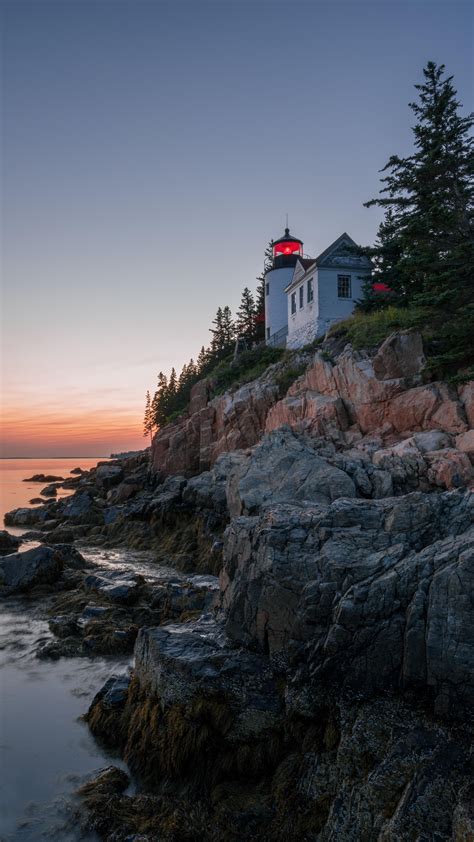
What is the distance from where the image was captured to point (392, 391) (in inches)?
734

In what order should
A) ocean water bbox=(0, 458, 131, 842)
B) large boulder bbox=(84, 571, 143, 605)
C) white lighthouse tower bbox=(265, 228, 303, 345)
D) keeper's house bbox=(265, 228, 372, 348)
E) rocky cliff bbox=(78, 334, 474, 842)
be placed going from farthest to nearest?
1. white lighthouse tower bbox=(265, 228, 303, 345)
2. keeper's house bbox=(265, 228, 372, 348)
3. large boulder bbox=(84, 571, 143, 605)
4. ocean water bbox=(0, 458, 131, 842)
5. rocky cliff bbox=(78, 334, 474, 842)

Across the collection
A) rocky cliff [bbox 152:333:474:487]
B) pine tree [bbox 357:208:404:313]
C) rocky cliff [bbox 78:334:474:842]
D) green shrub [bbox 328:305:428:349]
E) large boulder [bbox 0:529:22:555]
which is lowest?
large boulder [bbox 0:529:22:555]

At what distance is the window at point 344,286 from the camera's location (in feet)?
108

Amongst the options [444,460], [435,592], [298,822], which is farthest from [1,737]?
[444,460]

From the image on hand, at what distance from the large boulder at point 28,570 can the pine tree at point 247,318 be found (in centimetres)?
3949

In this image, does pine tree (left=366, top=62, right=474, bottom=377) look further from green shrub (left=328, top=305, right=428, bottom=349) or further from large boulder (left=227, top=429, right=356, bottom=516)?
large boulder (left=227, top=429, right=356, bottom=516)

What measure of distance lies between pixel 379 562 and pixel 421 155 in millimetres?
18705

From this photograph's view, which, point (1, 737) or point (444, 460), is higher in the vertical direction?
point (444, 460)

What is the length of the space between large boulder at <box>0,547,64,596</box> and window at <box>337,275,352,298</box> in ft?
82.6

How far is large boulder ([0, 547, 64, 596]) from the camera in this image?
16234mm

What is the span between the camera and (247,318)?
2151 inches

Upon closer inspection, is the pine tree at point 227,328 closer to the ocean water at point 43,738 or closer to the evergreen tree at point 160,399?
the evergreen tree at point 160,399

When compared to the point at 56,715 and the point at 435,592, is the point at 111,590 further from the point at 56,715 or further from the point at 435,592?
the point at 435,592

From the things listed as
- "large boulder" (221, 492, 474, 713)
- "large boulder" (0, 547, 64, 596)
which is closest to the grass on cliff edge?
"large boulder" (221, 492, 474, 713)
